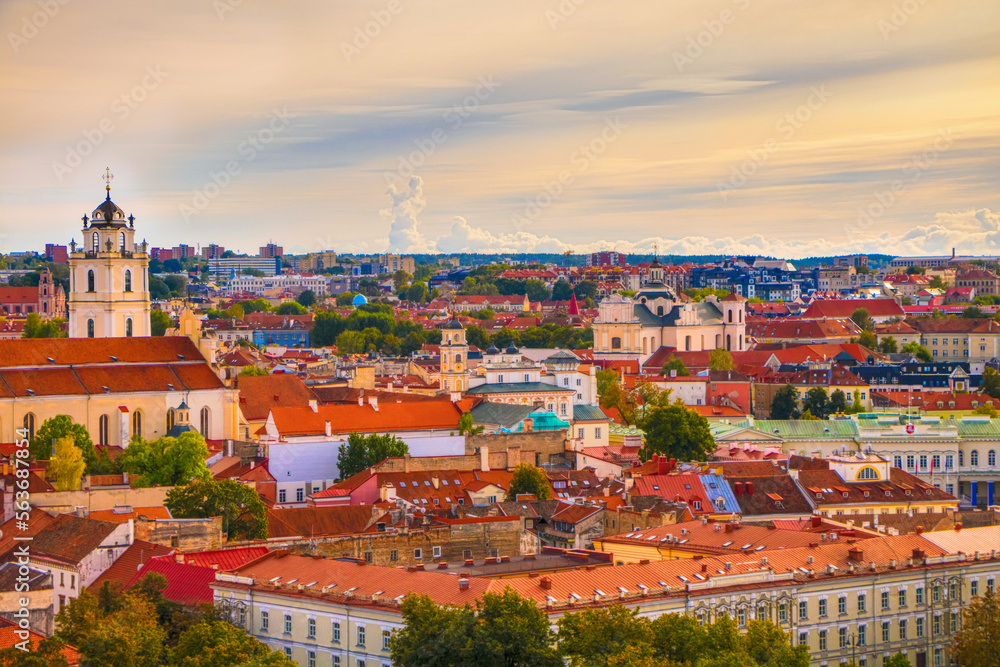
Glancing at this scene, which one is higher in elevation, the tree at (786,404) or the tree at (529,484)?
the tree at (786,404)

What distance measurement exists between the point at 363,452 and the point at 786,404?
42873 millimetres

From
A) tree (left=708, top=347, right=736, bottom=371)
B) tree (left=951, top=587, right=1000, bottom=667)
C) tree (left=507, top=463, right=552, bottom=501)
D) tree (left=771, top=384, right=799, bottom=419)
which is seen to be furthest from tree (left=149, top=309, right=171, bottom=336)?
tree (left=951, top=587, right=1000, bottom=667)

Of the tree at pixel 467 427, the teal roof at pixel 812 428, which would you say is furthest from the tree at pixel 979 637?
the teal roof at pixel 812 428

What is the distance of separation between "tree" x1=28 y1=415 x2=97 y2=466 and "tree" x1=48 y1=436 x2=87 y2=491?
4296mm

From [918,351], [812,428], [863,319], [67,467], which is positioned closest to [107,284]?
[67,467]

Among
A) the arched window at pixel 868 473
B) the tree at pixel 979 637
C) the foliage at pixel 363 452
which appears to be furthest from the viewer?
the foliage at pixel 363 452

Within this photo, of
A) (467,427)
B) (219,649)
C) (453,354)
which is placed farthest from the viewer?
(453,354)

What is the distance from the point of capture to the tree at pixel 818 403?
350 feet

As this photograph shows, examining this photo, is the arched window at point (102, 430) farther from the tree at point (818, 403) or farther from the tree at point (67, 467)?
the tree at point (818, 403)

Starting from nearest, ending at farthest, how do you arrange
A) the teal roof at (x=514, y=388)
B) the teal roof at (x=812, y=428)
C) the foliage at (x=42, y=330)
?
the teal roof at (x=812, y=428)
the teal roof at (x=514, y=388)
the foliage at (x=42, y=330)

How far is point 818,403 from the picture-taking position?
107 meters

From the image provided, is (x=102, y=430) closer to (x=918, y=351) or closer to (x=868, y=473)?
(x=868, y=473)

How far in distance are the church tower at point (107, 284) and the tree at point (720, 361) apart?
49.1 metres

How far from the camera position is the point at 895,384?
11825 centimetres
